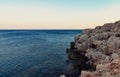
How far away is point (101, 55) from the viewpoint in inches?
1850

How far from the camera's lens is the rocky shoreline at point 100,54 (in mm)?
31484

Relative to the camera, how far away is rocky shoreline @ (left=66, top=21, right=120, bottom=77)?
31.5m

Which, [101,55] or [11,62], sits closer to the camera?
[101,55]

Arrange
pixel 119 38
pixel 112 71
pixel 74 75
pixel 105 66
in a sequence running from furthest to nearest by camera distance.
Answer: pixel 119 38 < pixel 74 75 < pixel 105 66 < pixel 112 71

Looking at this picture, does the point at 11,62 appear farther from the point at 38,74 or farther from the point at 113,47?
the point at 113,47

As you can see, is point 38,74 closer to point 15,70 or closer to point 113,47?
point 15,70

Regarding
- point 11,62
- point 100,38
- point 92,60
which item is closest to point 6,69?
point 11,62

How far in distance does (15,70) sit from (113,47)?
76.3 feet

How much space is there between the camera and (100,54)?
47.7 m

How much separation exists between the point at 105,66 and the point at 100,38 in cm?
2644

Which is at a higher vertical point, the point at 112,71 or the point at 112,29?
the point at 112,29

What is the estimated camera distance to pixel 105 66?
32.5 metres

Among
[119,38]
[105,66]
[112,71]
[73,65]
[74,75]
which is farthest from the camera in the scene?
[73,65]

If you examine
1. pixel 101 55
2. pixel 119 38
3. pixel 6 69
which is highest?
pixel 119 38
